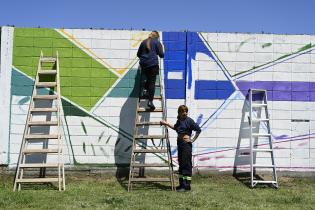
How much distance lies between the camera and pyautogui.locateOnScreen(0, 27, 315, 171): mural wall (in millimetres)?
9422

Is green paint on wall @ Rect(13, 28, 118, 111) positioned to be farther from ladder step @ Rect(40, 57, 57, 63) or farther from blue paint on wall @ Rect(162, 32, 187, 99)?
blue paint on wall @ Rect(162, 32, 187, 99)

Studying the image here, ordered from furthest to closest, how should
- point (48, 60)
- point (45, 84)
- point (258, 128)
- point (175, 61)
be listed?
point (258, 128) < point (175, 61) < point (48, 60) < point (45, 84)

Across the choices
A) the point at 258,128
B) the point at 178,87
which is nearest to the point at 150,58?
the point at 178,87

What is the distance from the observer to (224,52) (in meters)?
9.74

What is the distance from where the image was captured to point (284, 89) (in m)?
9.80

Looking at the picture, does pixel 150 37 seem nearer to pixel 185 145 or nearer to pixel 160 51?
pixel 160 51

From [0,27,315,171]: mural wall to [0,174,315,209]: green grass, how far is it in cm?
Answer: 68

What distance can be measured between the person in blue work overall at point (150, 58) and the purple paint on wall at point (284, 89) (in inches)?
78.8

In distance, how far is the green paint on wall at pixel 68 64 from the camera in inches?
372

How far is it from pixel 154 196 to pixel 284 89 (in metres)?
4.06

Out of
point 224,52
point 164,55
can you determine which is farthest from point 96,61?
point 224,52

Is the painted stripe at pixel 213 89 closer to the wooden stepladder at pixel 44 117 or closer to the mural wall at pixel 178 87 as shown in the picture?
the mural wall at pixel 178 87

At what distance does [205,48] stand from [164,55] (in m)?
0.90

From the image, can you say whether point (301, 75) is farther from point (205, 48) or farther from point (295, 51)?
point (205, 48)
